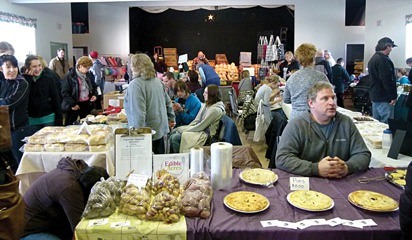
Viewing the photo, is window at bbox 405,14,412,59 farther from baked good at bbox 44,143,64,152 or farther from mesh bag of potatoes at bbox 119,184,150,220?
mesh bag of potatoes at bbox 119,184,150,220

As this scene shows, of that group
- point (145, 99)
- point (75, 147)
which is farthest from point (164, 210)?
point (145, 99)

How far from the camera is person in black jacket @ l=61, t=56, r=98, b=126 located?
484cm

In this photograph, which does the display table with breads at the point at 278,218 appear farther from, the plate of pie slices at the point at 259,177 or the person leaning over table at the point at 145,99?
the person leaning over table at the point at 145,99

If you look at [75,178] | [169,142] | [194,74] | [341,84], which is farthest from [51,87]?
[341,84]

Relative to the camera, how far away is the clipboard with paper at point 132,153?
77.6 inches

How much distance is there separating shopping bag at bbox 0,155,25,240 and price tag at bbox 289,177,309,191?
1.26 metres

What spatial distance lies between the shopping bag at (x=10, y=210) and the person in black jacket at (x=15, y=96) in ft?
6.83

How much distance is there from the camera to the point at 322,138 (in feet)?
7.57

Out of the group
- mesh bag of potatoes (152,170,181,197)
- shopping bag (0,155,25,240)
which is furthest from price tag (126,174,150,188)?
shopping bag (0,155,25,240)

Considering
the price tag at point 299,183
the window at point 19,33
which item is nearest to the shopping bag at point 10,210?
the price tag at point 299,183

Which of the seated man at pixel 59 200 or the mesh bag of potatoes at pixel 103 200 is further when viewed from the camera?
the seated man at pixel 59 200

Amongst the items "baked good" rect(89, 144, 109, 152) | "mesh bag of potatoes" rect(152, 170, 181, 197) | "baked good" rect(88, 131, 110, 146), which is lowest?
"baked good" rect(89, 144, 109, 152)

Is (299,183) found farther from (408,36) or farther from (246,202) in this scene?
(408,36)

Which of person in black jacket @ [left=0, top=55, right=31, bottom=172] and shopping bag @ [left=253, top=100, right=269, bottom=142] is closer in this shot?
person in black jacket @ [left=0, top=55, right=31, bottom=172]
